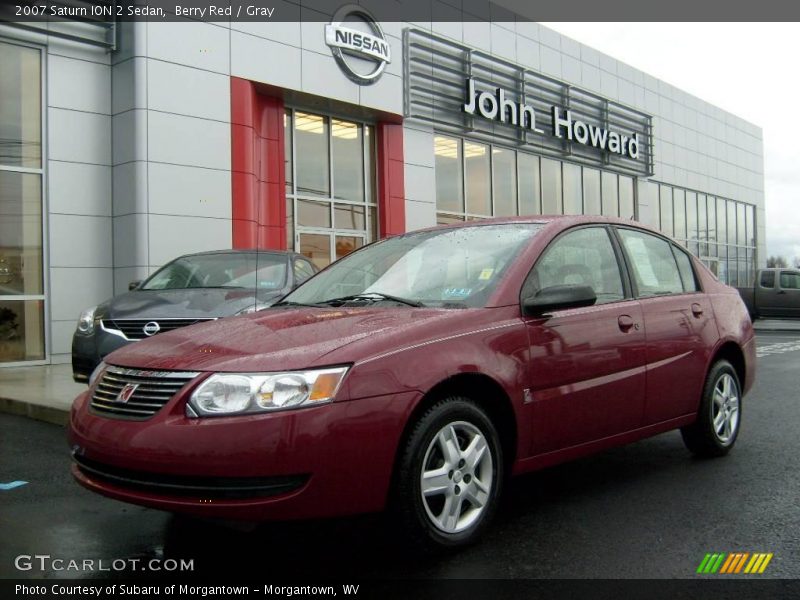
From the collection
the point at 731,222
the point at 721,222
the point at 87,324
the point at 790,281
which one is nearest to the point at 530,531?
the point at 87,324

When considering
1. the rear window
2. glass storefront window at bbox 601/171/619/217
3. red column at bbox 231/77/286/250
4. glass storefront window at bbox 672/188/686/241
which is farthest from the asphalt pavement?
glass storefront window at bbox 672/188/686/241

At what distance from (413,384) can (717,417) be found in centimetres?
285

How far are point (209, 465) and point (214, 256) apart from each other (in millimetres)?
5728

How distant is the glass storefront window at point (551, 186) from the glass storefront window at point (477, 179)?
112 inches

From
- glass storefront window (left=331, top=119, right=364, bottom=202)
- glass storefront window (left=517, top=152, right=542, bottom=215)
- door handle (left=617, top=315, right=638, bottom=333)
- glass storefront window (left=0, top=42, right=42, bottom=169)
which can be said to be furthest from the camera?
glass storefront window (left=517, top=152, right=542, bottom=215)

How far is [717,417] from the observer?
5.05m

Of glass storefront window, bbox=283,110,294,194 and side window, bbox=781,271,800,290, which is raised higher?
glass storefront window, bbox=283,110,294,194

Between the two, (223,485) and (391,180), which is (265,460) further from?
(391,180)

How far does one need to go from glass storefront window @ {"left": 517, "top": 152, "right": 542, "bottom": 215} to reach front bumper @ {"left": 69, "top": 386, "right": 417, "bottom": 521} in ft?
64.7

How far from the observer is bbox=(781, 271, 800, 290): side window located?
21109 mm

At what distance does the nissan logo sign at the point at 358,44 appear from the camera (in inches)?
621

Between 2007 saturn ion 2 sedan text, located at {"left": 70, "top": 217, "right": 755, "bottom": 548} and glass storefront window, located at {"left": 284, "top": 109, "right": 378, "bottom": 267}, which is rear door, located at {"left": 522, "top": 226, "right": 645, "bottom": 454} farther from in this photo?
glass storefront window, located at {"left": 284, "top": 109, "right": 378, "bottom": 267}

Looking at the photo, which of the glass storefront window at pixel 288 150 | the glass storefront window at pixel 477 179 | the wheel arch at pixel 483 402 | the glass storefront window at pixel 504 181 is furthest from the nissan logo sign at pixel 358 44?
the wheel arch at pixel 483 402

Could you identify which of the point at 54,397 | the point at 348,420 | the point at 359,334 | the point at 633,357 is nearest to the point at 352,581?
the point at 348,420
